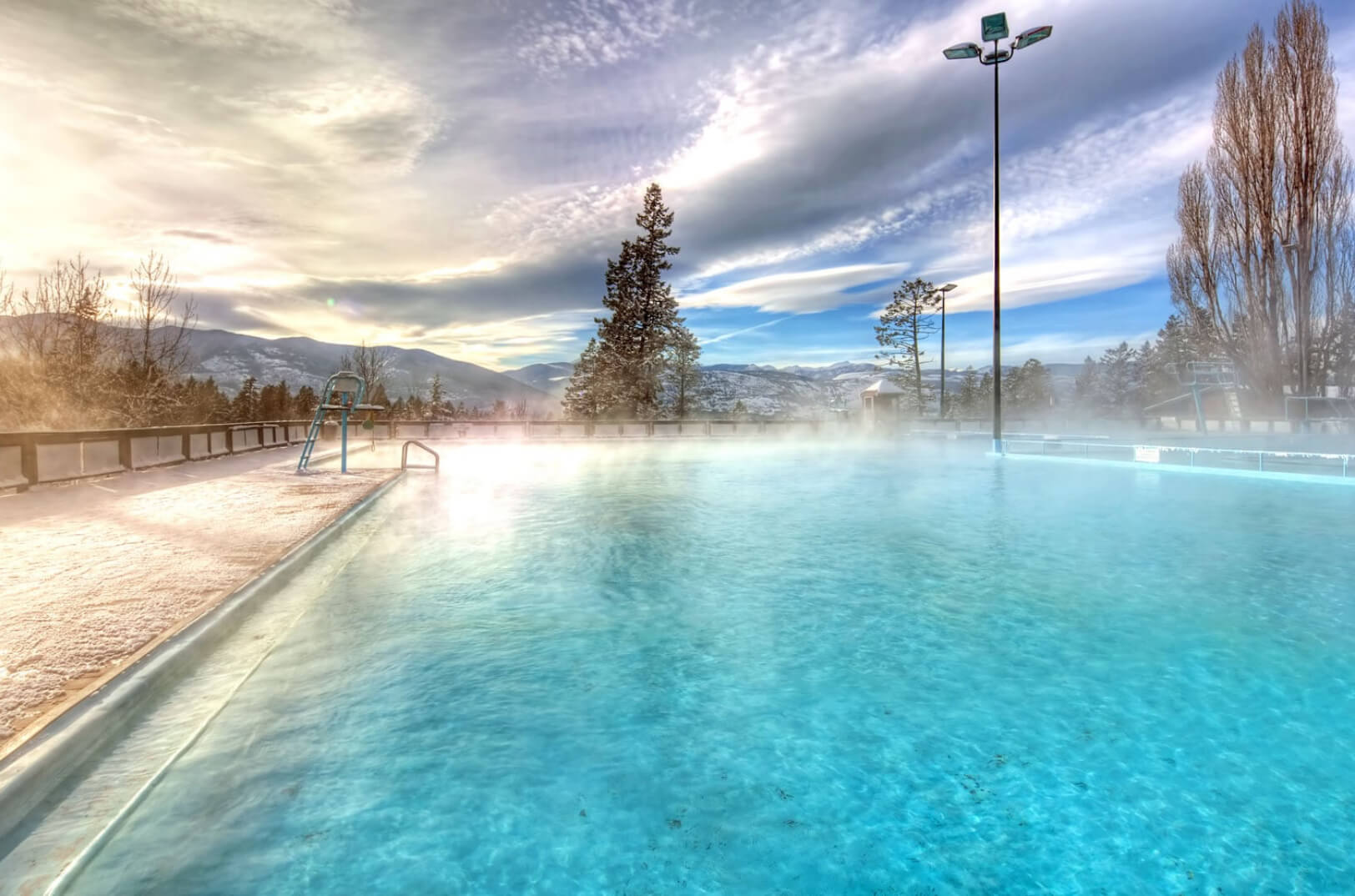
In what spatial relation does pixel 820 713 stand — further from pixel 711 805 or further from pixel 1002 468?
pixel 1002 468

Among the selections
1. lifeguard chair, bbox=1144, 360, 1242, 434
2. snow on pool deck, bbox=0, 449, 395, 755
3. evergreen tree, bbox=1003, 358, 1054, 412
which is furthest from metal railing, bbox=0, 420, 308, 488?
evergreen tree, bbox=1003, 358, 1054, 412

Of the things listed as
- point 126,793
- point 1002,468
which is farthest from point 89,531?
point 1002,468

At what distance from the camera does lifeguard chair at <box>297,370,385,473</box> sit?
57.4 feet

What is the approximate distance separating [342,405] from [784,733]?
679 inches

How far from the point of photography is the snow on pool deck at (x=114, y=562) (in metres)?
3.89

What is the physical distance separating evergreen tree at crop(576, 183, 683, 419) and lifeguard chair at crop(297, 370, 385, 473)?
28551mm

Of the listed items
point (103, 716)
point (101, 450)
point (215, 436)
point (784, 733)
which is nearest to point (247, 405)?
point (215, 436)

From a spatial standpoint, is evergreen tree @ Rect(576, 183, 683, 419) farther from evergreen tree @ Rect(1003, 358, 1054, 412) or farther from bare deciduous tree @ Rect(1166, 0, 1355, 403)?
evergreen tree @ Rect(1003, 358, 1054, 412)

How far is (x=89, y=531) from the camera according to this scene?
8.38m

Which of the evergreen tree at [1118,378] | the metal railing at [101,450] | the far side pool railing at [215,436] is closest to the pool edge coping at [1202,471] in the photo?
the far side pool railing at [215,436]

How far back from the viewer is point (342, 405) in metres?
18.0

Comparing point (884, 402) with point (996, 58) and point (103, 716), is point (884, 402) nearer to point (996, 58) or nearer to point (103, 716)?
point (996, 58)

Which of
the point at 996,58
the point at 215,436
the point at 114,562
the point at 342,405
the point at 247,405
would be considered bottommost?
the point at 114,562

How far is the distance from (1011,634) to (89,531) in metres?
10.3
